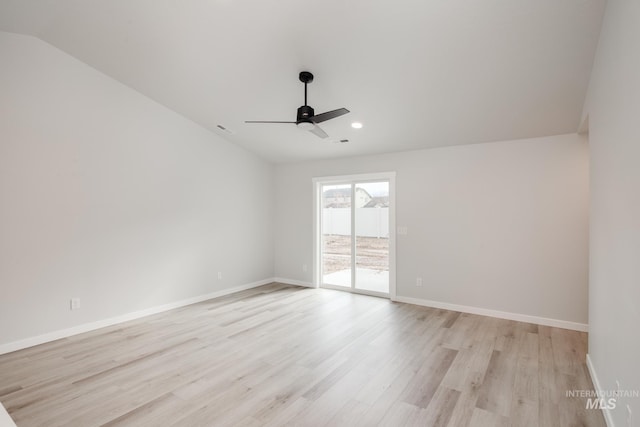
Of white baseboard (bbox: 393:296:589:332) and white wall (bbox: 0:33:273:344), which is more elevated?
Answer: white wall (bbox: 0:33:273:344)

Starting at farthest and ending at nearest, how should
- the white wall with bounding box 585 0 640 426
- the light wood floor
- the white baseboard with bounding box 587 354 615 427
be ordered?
the light wood floor < the white baseboard with bounding box 587 354 615 427 < the white wall with bounding box 585 0 640 426

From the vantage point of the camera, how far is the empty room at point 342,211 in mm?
2264

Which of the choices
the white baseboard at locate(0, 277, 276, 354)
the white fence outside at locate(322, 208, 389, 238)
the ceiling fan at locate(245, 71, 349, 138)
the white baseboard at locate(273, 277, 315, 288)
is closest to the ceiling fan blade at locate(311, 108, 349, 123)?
the ceiling fan at locate(245, 71, 349, 138)

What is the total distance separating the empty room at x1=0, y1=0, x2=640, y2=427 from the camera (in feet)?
7.43

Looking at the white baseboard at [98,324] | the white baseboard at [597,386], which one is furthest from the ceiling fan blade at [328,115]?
the white baseboard at [98,324]

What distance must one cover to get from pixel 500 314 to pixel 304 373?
308 centimetres

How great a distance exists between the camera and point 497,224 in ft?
14.2

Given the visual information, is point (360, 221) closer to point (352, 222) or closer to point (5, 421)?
point (352, 222)

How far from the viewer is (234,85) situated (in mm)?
3809

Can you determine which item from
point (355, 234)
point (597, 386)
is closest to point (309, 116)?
point (355, 234)

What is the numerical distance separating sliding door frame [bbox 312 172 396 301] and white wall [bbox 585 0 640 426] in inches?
110

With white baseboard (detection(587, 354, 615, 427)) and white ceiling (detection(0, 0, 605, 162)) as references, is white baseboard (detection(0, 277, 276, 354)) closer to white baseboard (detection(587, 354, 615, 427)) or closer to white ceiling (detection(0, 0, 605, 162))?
white ceiling (detection(0, 0, 605, 162))

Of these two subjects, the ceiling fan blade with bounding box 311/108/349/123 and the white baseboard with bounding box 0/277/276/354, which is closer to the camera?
the ceiling fan blade with bounding box 311/108/349/123

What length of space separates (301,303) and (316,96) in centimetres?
318
